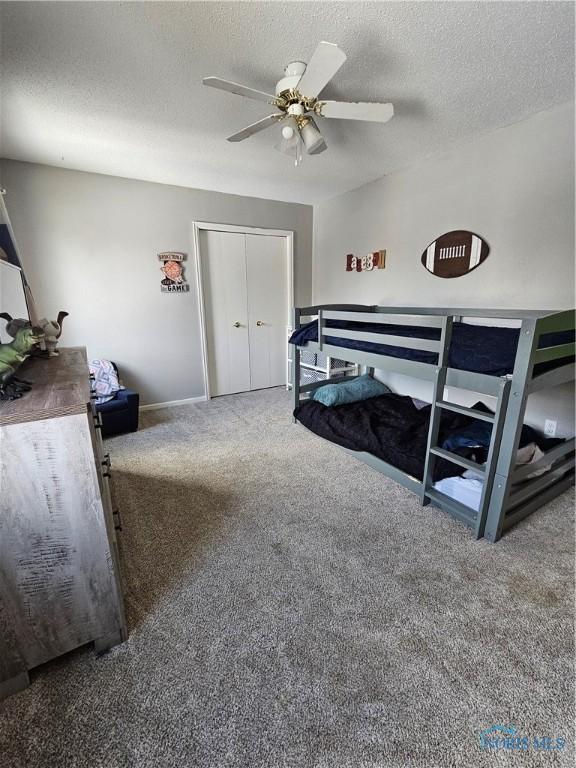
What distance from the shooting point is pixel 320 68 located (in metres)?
1.48

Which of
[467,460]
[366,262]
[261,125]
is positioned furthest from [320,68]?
[366,262]

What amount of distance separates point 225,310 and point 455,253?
2583 millimetres

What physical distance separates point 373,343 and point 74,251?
9.73 feet

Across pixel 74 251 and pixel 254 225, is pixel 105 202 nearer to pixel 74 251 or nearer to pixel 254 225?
pixel 74 251

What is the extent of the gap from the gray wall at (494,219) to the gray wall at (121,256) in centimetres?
159

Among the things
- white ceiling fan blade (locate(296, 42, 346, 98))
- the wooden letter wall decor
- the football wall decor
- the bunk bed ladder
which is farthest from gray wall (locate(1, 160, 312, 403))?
the bunk bed ladder

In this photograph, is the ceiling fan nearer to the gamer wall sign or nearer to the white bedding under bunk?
the gamer wall sign

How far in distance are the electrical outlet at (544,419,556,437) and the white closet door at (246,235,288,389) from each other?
9.97 feet

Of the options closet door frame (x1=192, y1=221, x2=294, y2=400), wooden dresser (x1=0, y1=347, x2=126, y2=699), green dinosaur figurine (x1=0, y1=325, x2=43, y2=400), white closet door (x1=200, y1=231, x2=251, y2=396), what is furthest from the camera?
white closet door (x1=200, y1=231, x2=251, y2=396)

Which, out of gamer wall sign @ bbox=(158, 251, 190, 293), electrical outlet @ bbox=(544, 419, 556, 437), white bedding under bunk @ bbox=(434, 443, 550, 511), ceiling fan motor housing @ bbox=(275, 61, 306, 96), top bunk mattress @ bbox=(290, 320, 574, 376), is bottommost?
white bedding under bunk @ bbox=(434, 443, 550, 511)

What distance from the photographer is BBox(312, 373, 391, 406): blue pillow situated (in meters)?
3.38

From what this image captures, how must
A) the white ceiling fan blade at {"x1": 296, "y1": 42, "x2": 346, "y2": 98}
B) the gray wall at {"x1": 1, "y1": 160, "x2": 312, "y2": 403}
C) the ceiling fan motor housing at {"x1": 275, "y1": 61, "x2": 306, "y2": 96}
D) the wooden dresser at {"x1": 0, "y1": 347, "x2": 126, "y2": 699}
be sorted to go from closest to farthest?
the wooden dresser at {"x1": 0, "y1": 347, "x2": 126, "y2": 699}
the white ceiling fan blade at {"x1": 296, "y1": 42, "x2": 346, "y2": 98}
the ceiling fan motor housing at {"x1": 275, "y1": 61, "x2": 306, "y2": 96}
the gray wall at {"x1": 1, "y1": 160, "x2": 312, "y2": 403}

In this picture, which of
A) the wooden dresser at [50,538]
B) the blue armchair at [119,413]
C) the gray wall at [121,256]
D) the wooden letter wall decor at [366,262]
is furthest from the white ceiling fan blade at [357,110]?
the blue armchair at [119,413]

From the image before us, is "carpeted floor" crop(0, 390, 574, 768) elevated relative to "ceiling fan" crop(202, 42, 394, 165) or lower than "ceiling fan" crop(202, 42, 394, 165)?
lower
